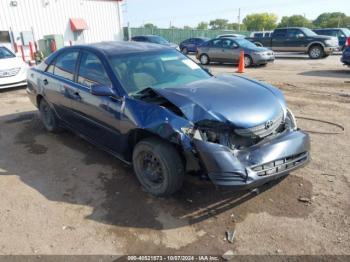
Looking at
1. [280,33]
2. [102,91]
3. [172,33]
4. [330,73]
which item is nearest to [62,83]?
[102,91]

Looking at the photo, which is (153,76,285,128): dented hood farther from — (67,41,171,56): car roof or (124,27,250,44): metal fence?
(124,27,250,44): metal fence

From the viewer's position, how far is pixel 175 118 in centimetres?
326

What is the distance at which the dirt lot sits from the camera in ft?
9.62

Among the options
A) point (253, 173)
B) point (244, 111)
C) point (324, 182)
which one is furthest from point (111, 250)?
point (324, 182)

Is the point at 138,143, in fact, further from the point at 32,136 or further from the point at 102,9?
the point at 102,9

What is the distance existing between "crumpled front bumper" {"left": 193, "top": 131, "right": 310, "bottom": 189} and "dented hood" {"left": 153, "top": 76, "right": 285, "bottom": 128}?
0.92ft

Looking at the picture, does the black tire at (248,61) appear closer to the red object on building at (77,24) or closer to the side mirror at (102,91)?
the red object on building at (77,24)

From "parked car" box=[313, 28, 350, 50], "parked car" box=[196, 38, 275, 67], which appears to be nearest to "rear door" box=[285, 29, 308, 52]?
"parked car" box=[313, 28, 350, 50]

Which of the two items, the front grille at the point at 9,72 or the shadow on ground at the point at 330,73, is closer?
the front grille at the point at 9,72

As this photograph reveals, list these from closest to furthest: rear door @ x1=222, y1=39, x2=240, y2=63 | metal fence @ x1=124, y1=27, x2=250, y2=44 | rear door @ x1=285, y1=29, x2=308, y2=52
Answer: rear door @ x1=222, y1=39, x2=240, y2=63
rear door @ x1=285, y1=29, x2=308, y2=52
metal fence @ x1=124, y1=27, x2=250, y2=44

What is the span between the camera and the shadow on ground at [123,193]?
3.36 metres

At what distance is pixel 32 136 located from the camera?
5922 millimetres

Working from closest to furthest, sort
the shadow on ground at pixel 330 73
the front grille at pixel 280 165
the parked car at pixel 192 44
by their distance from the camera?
the front grille at pixel 280 165, the shadow on ground at pixel 330 73, the parked car at pixel 192 44

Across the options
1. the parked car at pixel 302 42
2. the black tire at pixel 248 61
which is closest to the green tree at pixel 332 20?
the parked car at pixel 302 42
